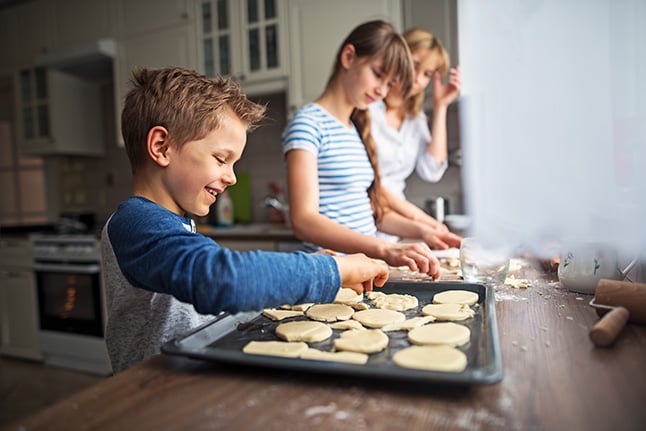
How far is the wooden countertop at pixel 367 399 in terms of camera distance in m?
0.40

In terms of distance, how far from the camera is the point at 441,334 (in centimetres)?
59

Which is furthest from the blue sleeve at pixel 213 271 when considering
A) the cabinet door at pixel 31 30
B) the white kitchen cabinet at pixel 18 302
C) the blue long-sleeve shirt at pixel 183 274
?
the cabinet door at pixel 31 30

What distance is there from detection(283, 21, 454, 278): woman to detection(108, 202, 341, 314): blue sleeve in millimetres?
421

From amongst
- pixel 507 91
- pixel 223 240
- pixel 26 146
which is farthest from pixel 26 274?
pixel 507 91

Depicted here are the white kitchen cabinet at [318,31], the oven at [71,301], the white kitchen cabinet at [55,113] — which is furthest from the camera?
the white kitchen cabinet at [55,113]

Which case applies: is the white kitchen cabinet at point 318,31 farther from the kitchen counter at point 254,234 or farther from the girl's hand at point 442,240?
the girl's hand at point 442,240

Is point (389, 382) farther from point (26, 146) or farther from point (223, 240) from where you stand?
point (26, 146)

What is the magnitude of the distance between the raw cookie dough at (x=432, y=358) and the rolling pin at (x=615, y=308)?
17cm

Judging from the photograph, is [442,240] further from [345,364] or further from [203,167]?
[345,364]

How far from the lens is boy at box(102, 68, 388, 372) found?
0.63 metres

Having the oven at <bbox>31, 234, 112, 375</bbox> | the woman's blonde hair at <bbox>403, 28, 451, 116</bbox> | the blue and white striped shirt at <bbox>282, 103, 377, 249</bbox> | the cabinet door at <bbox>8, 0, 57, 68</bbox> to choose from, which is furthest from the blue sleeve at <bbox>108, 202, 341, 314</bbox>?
the cabinet door at <bbox>8, 0, 57, 68</bbox>

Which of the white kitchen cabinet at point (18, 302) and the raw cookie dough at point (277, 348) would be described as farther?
the white kitchen cabinet at point (18, 302)

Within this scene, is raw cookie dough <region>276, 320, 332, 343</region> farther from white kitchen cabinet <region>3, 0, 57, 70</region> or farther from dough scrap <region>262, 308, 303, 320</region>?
white kitchen cabinet <region>3, 0, 57, 70</region>

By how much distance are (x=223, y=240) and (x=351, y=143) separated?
132 cm
